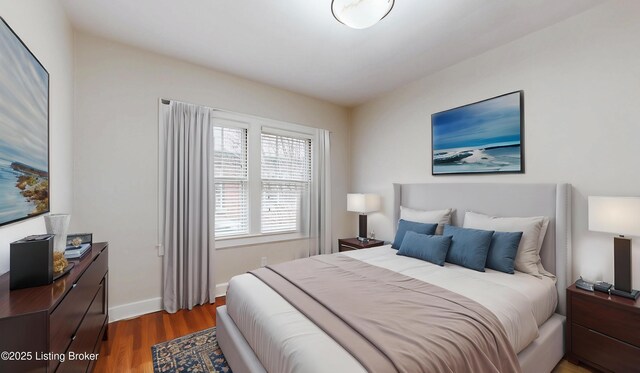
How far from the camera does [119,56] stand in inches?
104

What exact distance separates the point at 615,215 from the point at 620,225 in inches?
2.8

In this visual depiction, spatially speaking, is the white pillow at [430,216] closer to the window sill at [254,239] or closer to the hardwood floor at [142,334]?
the window sill at [254,239]

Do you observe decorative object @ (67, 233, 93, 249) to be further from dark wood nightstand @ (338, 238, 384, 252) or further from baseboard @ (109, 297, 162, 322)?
dark wood nightstand @ (338, 238, 384, 252)

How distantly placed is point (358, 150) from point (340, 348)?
3.56m

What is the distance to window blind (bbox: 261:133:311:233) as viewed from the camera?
12.0ft

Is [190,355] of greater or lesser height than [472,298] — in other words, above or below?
below

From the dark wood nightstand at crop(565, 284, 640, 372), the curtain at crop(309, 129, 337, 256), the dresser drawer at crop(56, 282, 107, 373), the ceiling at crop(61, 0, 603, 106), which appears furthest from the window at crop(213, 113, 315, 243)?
the dark wood nightstand at crop(565, 284, 640, 372)

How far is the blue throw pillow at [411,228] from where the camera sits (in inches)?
110

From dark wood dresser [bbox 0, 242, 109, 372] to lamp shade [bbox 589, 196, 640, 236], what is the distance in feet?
10.4

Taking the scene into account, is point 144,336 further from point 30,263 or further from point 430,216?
point 430,216

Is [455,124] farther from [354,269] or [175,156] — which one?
[175,156]

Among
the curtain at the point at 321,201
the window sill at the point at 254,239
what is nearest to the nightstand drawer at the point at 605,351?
the curtain at the point at 321,201

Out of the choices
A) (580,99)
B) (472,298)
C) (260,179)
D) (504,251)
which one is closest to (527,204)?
(504,251)

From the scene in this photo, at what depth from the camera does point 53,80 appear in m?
→ 1.90
